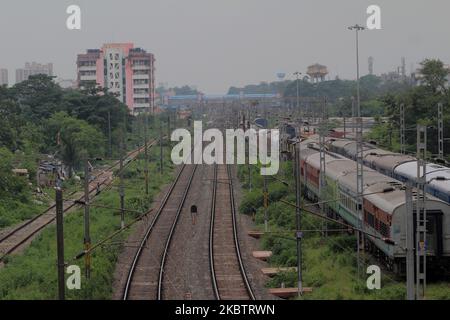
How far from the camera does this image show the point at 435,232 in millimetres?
17156

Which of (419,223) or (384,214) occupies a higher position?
(419,223)

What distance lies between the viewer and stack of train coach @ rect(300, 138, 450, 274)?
1711 cm

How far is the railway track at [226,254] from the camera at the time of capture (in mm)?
17891

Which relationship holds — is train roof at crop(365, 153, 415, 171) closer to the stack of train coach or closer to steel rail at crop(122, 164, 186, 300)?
the stack of train coach

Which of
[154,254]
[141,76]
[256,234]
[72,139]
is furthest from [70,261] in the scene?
[141,76]

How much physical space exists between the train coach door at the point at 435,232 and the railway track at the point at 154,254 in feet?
20.2

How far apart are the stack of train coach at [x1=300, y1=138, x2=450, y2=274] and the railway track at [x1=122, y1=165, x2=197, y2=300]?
4.88 metres

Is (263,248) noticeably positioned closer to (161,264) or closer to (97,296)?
(161,264)

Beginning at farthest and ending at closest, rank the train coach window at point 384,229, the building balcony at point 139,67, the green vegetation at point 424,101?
the building balcony at point 139,67, the green vegetation at point 424,101, the train coach window at point 384,229

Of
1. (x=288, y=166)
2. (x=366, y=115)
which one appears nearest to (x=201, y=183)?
(x=288, y=166)

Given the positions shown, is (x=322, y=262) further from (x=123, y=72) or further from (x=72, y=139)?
(x=123, y=72)

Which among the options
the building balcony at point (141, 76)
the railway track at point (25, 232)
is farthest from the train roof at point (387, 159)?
the building balcony at point (141, 76)

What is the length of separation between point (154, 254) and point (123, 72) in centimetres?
7479

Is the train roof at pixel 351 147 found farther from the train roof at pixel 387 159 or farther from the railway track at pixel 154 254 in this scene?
the railway track at pixel 154 254
